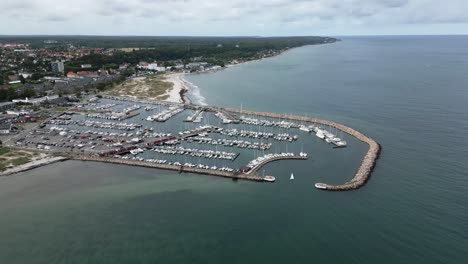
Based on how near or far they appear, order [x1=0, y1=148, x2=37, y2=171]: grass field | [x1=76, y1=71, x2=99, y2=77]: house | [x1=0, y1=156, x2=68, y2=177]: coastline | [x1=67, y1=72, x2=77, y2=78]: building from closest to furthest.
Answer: [x1=0, y1=156, x2=68, y2=177]: coastline → [x1=0, y1=148, x2=37, y2=171]: grass field → [x1=67, y1=72, x2=77, y2=78]: building → [x1=76, y1=71, x2=99, y2=77]: house

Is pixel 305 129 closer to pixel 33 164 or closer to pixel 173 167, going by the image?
pixel 173 167

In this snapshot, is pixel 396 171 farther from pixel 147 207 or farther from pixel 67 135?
pixel 67 135

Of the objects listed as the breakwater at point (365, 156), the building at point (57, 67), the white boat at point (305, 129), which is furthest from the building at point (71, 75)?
the white boat at point (305, 129)

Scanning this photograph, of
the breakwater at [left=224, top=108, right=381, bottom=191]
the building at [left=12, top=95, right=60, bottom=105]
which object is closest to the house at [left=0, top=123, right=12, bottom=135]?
the building at [left=12, top=95, right=60, bottom=105]

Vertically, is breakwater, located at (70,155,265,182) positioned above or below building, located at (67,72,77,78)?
below

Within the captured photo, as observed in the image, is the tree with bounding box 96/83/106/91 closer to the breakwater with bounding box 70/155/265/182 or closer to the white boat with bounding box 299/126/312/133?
the breakwater with bounding box 70/155/265/182

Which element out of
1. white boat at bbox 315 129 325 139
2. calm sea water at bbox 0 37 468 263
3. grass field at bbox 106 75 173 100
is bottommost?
calm sea water at bbox 0 37 468 263

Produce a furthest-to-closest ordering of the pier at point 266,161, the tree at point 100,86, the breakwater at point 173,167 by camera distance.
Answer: the tree at point 100,86, the pier at point 266,161, the breakwater at point 173,167

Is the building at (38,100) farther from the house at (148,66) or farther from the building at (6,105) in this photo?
the house at (148,66)
